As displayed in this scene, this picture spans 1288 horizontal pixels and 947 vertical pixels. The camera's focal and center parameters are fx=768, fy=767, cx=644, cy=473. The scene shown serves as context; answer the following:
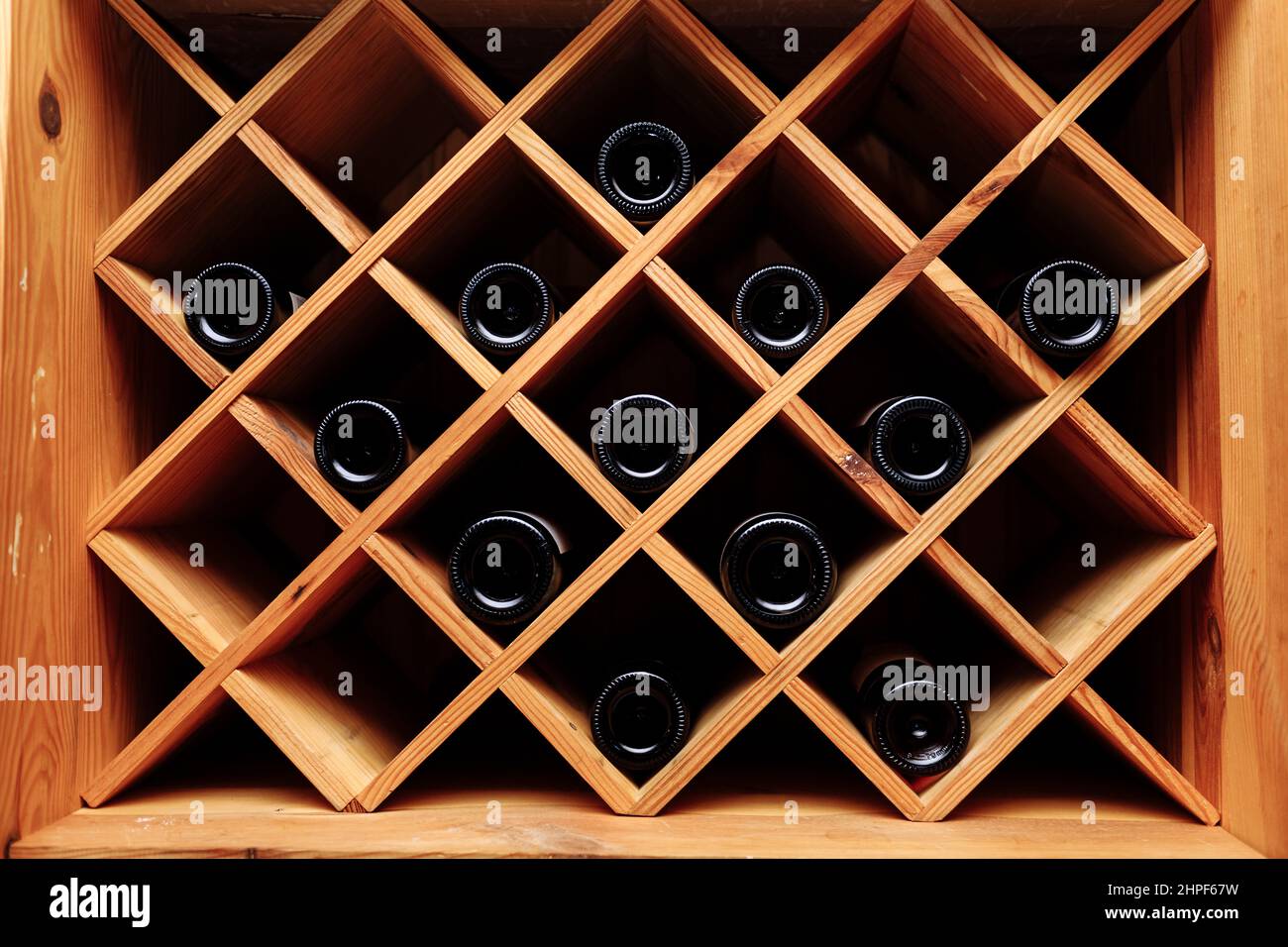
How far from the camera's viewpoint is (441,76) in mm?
777

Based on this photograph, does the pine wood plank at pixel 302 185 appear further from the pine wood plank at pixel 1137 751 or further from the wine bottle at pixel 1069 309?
the pine wood plank at pixel 1137 751

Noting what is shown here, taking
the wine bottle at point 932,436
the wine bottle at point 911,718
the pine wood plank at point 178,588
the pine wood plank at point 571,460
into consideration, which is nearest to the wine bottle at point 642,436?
the pine wood plank at point 571,460

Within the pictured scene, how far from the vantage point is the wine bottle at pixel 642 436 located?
2.50ft

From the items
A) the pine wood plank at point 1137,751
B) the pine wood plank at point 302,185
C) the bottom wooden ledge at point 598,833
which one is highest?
the pine wood plank at point 302,185

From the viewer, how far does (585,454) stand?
78 centimetres

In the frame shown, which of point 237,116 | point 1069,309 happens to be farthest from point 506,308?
point 1069,309

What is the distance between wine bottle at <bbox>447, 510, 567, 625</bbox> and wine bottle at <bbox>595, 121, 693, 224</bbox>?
33cm

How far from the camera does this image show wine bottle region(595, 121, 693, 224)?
30.4 inches

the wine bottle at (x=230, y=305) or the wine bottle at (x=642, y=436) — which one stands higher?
the wine bottle at (x=230, y=305)

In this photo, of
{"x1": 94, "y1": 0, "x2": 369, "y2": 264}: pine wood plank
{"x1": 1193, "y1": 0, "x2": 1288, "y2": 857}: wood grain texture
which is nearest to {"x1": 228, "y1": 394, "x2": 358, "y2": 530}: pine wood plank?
{"x1": 94, "y1": 0, "x2": 369, "y2": 264}: pine wood plank

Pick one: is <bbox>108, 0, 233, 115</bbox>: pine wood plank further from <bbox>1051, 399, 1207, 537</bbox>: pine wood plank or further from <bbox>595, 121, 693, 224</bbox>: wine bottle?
<bbox>1051, 399, 1207, 537</bbox>: pine wood plank

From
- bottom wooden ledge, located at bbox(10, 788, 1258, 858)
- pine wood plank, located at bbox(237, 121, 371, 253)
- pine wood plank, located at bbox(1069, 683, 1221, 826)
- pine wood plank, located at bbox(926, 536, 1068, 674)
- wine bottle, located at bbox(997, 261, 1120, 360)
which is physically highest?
pine wood plank, located at bbox(237, 121, 371, 253)

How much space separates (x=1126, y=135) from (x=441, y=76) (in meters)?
0.80
